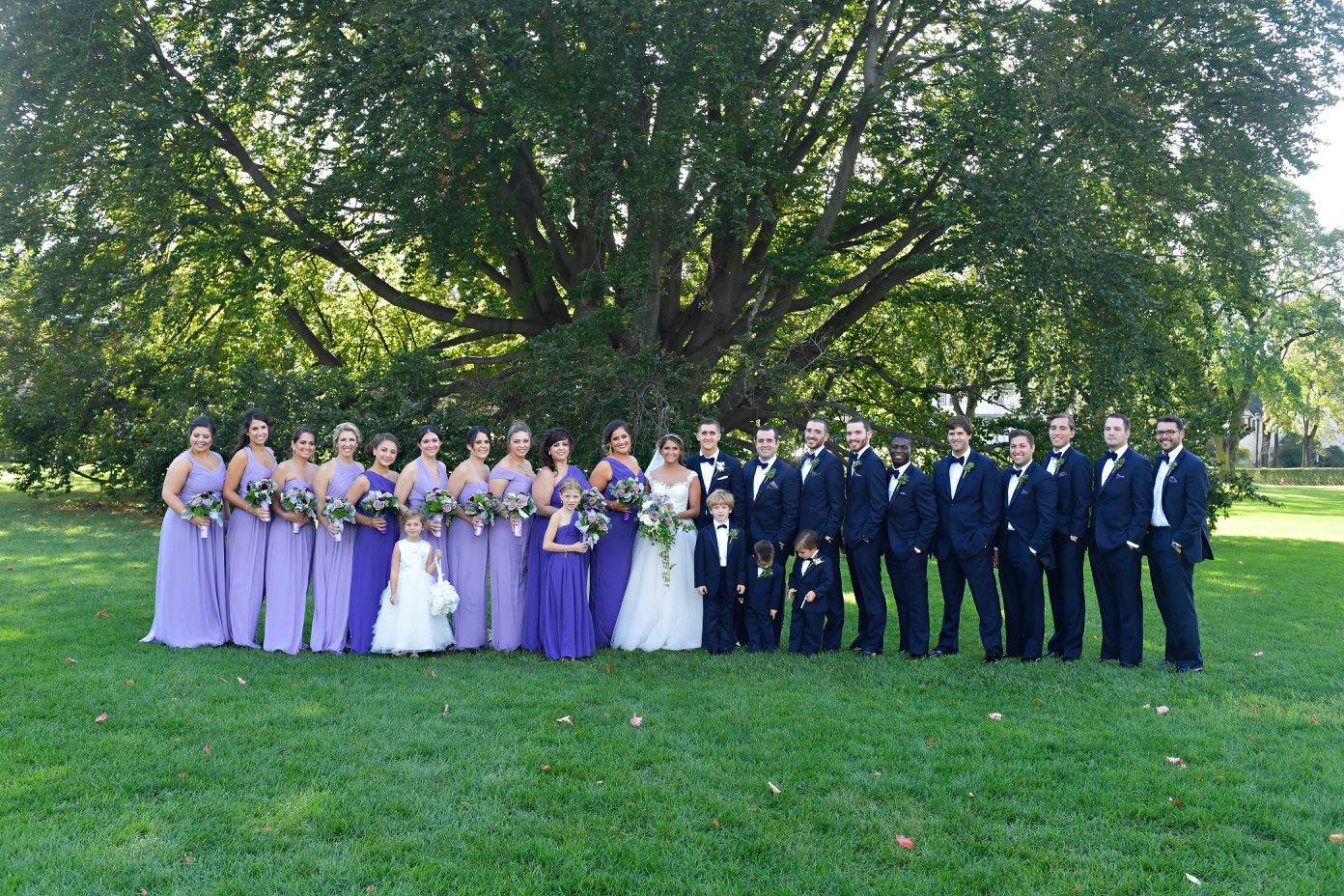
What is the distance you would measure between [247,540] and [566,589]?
291 centimetres

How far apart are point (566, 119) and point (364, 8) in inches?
128

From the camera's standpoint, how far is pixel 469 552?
9289mm

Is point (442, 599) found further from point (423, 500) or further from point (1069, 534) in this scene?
point (1069, 534)

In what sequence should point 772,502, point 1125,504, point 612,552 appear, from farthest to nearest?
point 612,552 < point 772,502 < point 1125,504

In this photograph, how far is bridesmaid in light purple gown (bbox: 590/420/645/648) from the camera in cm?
951

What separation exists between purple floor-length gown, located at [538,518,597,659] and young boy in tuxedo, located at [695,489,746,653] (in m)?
1.05

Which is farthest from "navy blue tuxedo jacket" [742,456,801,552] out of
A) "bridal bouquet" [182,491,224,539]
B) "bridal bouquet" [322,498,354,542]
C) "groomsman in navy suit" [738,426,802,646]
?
"bridal bouquet" [182,491,224,539]

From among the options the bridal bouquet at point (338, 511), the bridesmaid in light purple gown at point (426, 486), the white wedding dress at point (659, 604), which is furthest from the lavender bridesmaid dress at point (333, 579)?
the white wedding dress at point (659, 604)

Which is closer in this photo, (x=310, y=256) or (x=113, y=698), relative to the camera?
(x=113, y=698)

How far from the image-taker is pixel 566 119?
13227 mm

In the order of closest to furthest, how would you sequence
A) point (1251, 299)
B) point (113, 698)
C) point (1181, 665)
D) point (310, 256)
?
point (113, 698), point (1181, 665), point (1251, 299), point (310, 256)

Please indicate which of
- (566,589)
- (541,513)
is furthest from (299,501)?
(566,589)

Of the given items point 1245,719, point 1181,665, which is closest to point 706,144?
point 1181,665

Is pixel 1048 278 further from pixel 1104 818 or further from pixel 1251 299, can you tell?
pixel 1104 818
